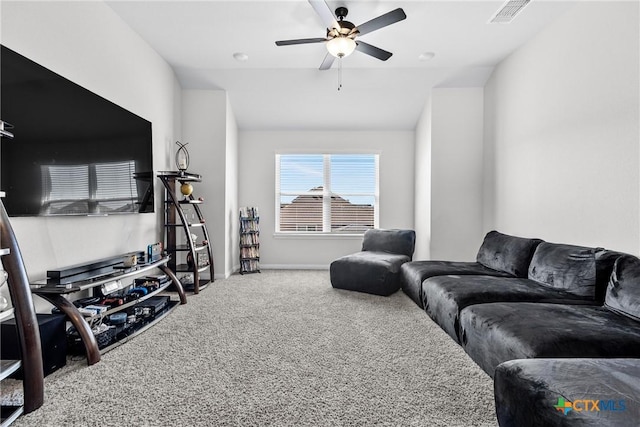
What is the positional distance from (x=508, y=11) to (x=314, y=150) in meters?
3.16

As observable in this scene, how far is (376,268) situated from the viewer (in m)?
3.60

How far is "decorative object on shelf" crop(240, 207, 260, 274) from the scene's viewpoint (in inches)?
190

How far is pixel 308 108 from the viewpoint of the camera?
486 cm

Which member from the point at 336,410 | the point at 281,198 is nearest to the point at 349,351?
the point at 336,410

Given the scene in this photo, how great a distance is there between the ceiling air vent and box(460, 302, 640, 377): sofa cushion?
8.32ft

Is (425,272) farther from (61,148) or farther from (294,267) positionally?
(61,148)

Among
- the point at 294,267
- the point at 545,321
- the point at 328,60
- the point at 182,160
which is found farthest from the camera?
the point at 294,267

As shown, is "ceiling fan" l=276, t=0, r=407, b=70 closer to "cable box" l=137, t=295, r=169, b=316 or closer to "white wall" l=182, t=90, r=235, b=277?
"white wall" l=182, t=90, r=235, b=277

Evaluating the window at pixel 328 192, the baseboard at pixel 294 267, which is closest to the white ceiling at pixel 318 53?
the window at pixel 328 192

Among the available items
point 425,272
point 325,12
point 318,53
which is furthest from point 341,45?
point 425,272

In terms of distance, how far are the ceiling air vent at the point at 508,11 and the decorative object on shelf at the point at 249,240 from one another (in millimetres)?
3742

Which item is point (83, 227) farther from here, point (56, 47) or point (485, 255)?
point (485, 255)

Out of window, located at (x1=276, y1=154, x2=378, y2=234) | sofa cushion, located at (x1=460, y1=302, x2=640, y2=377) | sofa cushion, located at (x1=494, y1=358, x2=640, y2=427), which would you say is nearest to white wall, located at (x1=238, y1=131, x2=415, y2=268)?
window, located at (x1=276, y1=154, x2=378, y2=234)

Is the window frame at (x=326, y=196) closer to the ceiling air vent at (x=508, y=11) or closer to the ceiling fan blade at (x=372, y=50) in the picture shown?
the ceiling fan blade at (x=372, y=50)
